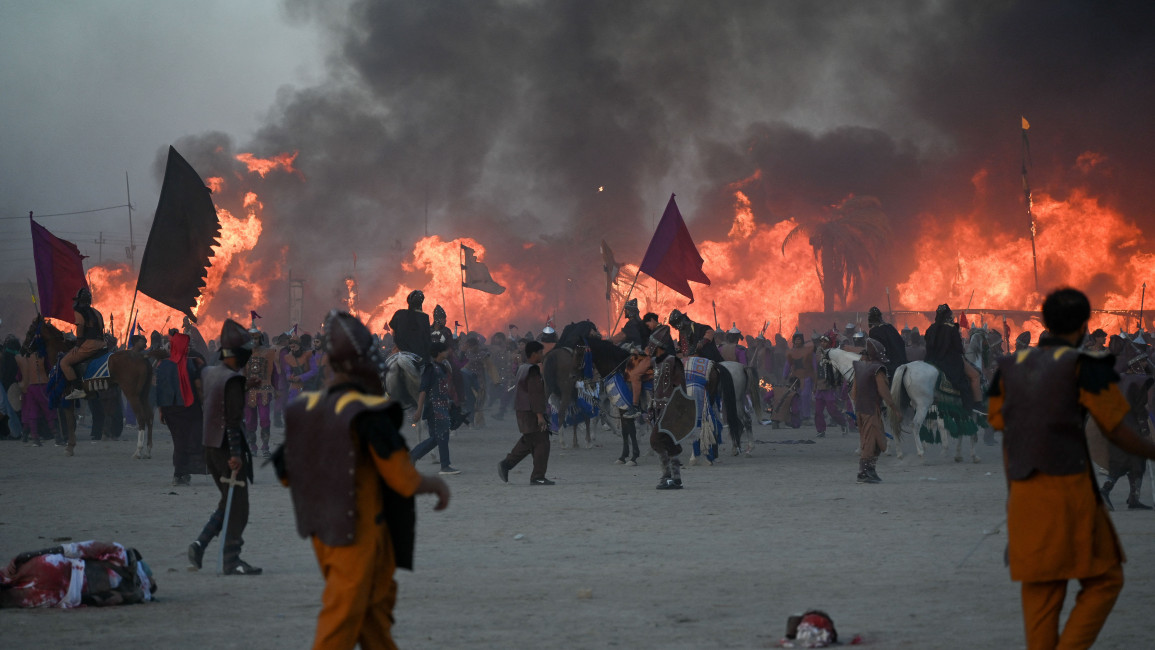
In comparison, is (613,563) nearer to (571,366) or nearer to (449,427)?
(449,427)

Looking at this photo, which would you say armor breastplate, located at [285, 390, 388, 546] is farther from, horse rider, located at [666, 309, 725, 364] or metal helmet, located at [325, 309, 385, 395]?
horse rider, located at [666, 309, 725, 364]

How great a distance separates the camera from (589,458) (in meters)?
17.9

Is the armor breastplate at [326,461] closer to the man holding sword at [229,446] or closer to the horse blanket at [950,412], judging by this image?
the man holding sword at [229,446]

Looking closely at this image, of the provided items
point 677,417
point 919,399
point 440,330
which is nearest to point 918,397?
point 919,399

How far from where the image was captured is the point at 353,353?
4668mm

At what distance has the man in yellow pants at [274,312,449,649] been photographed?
4.44m

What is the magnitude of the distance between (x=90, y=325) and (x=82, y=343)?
0.39 meters

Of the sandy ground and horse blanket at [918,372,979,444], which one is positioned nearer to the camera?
the sandy ground

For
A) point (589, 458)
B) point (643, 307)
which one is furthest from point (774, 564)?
point (643, 307)

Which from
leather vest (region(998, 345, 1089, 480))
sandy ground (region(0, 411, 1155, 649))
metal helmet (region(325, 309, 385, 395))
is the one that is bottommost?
sandy ground (region(0, 411, 1155, 649))

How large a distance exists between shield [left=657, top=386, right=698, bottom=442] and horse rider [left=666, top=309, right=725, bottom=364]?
9.19ft

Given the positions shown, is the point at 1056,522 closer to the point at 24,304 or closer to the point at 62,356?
the point at 62,356

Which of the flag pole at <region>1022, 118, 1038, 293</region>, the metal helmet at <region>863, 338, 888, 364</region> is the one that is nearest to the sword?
the metal helmet at <region>863, 338, 888, 364</region>

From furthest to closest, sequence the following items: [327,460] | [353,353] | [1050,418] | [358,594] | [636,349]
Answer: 1. [636,349]
2. [1050,418]
3. [353,353]
4. [327,460]
5. [358,594]
